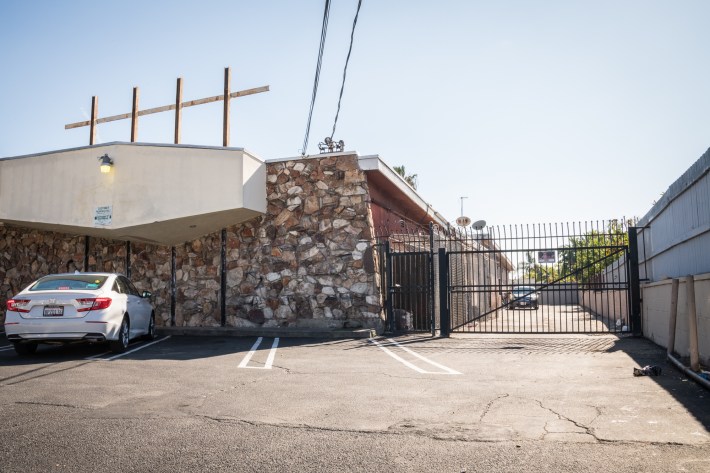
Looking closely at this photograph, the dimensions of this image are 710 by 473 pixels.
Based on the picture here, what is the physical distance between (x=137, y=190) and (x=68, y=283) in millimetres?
5063

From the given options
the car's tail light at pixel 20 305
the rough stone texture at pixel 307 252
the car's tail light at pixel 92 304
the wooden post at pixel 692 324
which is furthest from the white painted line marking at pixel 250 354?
the wooden post at pixel 692 324

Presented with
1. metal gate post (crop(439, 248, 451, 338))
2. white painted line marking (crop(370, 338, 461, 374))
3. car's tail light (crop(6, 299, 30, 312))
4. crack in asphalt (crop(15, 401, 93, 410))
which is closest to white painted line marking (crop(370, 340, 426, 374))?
white painted line marking (crop(370, 338, 461, 374))

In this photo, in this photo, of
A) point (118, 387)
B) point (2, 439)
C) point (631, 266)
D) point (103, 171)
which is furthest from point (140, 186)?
point (631, 266)

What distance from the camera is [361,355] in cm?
1115

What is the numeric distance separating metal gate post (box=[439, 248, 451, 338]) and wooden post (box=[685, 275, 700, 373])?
21.8 ft

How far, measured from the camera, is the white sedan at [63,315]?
33.9 ft

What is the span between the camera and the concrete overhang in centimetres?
A: 1530

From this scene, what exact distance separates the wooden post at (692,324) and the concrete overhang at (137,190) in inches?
400

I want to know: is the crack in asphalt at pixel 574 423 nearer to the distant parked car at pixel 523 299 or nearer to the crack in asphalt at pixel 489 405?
the crack in asphalt at pixel 489 405

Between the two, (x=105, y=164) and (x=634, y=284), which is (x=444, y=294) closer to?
(x=634, y=284)

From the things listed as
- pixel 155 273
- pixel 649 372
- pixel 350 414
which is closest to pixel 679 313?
pixel 649 372

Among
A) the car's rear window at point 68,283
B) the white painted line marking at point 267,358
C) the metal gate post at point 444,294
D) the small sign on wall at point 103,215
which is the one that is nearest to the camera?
the white painted line marking at point 267,358

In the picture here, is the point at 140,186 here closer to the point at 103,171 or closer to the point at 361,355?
the point at 103,171

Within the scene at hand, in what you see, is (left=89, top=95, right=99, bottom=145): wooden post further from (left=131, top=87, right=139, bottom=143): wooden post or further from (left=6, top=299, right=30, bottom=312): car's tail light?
(left=6, top=299, right=30, bottom=312): car's tail light
